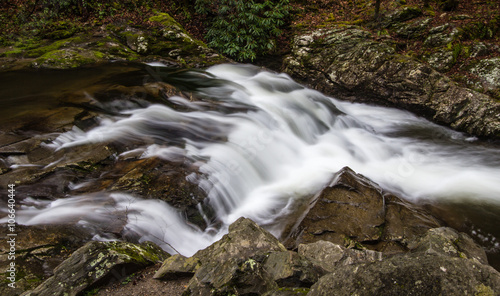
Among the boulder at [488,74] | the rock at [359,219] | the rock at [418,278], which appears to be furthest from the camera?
the boulder at [488,74]

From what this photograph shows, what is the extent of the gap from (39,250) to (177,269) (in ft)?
5.84

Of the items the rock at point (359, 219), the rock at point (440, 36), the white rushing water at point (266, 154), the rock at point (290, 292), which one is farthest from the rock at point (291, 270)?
the rock at point (440, 36)

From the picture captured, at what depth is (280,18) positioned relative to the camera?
12945 millimetres

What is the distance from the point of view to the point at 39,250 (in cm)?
338

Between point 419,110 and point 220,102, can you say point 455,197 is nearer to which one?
point 419,110

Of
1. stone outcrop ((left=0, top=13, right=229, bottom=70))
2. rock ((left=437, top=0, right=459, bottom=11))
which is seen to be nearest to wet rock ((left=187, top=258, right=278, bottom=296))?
stone outcrop ((left=0, top=13, right=229, bottom=70))

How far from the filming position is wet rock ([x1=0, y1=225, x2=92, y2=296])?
303 cm

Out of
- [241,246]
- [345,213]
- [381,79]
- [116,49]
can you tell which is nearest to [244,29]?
[116,49]

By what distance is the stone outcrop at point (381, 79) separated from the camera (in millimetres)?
8023

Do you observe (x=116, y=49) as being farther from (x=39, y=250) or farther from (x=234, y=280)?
(x=234, y=280)

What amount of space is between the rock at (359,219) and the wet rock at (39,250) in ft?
10.1

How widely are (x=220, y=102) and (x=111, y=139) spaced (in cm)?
331

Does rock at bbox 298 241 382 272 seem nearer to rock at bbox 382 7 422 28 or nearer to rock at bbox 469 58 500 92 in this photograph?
rock at bbox 469 58 500 92

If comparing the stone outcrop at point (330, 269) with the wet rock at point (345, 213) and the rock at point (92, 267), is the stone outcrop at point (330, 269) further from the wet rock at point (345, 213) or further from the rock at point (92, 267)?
the wet rock at point (345, 213)
